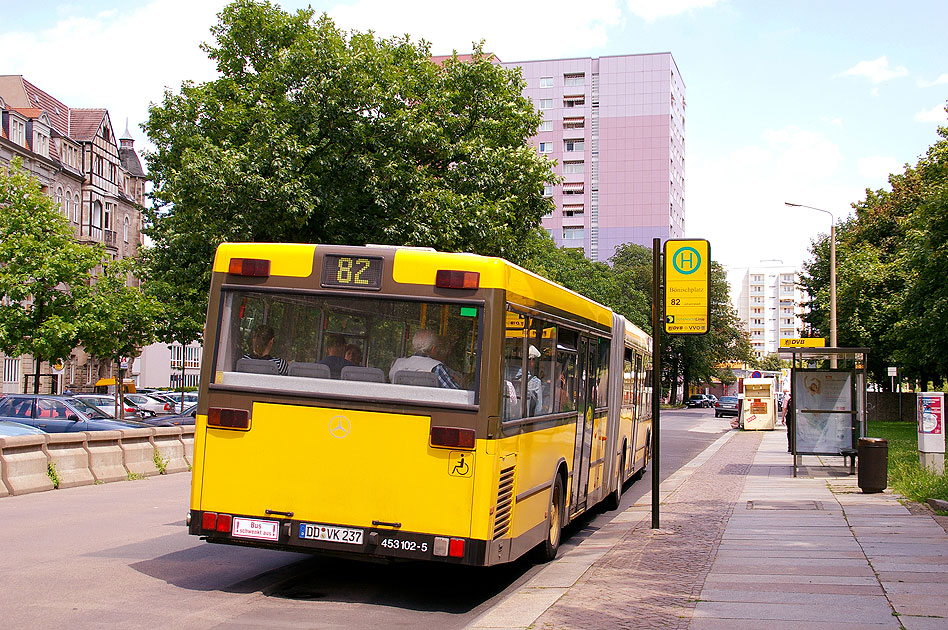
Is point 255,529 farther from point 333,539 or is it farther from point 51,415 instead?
point 51,415

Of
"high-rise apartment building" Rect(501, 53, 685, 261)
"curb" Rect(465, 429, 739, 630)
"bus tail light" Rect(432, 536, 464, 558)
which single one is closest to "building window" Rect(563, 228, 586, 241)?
"high-rise apartment building" Rect(501, 53, 685, 261)

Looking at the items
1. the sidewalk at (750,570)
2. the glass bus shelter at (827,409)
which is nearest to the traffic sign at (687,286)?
the sidewalk at (750,570)

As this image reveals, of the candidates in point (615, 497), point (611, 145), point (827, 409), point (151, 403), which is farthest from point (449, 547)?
point (611, 145)

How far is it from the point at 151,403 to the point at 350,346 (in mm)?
40214

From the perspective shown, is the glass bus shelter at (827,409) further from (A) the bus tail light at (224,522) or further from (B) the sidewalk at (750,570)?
(A) the bus tail light at (224,522)

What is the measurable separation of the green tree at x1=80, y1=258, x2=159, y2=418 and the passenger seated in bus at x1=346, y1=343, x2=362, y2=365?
1102 inches

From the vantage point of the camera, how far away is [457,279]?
7809 millimetres

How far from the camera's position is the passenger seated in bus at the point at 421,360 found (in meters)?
7.80

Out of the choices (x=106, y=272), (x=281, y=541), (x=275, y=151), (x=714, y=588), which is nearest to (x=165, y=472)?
(x=275, y=151)

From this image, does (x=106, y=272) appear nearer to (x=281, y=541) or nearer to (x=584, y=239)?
(x=281, y=541)

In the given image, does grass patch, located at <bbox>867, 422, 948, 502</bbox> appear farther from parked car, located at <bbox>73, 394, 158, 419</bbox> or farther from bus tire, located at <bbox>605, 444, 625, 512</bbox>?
parked car, located at <bbox>73, 394, 158, 419</bbox>

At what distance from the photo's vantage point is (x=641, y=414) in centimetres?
1817

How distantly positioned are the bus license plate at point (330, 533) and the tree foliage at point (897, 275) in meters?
31.1

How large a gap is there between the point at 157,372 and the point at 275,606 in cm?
7760
